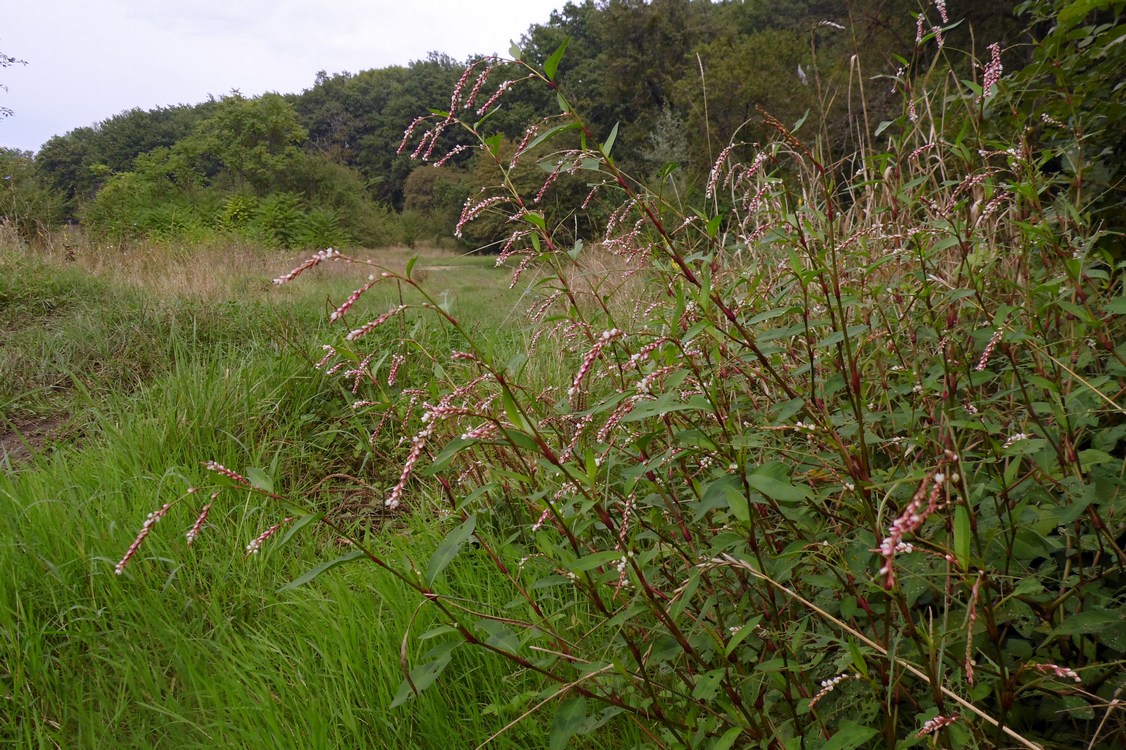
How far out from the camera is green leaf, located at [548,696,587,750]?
42.6 inches

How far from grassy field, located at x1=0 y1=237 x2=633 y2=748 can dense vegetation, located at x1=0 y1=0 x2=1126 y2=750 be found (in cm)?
2

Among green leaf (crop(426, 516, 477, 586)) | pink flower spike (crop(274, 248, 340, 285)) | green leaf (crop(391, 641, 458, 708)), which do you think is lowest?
green leaf (crop(391, 641, 458, 708))

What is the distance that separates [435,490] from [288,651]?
989mm

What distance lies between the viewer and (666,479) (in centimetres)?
152

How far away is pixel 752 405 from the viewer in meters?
1.62

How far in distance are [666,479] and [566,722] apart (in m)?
0.57

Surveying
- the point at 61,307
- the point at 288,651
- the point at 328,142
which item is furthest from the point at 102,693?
the point at 328,142

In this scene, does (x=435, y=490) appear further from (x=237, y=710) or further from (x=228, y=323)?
(x=228, y=323)

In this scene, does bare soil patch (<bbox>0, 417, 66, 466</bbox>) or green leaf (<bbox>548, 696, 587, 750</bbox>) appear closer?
green leaf (<bbox>548, 696, 587, 750</bbox>)

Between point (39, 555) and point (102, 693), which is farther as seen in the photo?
point (39, 555)

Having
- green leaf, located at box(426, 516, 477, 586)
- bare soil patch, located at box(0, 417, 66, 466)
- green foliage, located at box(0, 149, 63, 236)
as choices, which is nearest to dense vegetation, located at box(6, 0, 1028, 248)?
green foliage, located at box(0, 149, 63, 236)

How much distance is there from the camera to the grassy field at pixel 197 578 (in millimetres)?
1838

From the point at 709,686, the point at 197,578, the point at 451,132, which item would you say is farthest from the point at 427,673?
the point at 451,132

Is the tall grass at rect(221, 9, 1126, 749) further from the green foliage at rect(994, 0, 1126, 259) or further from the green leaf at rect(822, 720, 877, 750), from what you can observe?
the green foliage at rect(994, 0, 1126, 259)
